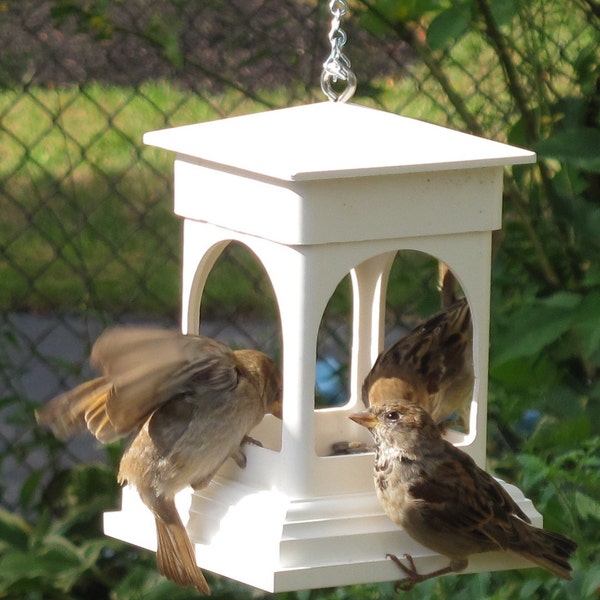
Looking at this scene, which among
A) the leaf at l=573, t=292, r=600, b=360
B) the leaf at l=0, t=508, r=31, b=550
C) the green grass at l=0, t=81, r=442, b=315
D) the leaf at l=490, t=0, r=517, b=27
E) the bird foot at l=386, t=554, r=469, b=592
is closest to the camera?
the bird foot at l=386, t=554, r=469, b=592

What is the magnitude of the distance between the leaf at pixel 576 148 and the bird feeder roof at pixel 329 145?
608 mm

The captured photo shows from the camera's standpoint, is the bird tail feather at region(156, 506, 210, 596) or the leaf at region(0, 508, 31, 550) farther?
the leaf at region(0, 508, 31, 550)

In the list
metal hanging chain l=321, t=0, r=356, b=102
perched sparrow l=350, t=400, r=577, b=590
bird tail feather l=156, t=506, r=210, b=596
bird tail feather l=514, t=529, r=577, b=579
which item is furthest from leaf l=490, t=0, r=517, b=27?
bird tail feather l=156, t=506, r=210, b=596

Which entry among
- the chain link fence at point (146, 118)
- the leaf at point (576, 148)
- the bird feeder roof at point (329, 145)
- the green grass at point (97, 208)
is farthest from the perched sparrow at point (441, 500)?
the green grass at point (97, 208)

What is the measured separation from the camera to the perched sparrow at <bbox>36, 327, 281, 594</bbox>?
245 cm

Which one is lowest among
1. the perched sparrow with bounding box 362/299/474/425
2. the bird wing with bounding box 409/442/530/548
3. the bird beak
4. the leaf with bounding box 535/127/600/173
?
the bird wing with bounding box 409/442/530/548

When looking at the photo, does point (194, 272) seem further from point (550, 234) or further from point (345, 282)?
point (345, 282)

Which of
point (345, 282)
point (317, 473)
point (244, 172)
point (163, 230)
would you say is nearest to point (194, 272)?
point (244, 172)

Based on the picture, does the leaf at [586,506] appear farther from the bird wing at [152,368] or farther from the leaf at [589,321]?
the bird wing at [152,368]

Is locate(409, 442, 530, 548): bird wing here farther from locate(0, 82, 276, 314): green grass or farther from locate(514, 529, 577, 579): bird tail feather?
locate(0, 82, 276, 314): green grass

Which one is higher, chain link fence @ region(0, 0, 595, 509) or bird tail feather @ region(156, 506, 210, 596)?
chain link fence @ region(0, 0, 595, 509)

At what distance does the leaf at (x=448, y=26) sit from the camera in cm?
306

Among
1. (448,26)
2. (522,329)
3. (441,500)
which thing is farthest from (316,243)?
(448,26)

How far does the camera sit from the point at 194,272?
274 cm
